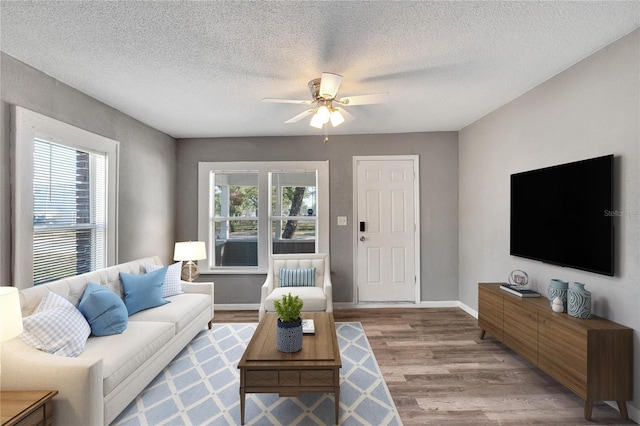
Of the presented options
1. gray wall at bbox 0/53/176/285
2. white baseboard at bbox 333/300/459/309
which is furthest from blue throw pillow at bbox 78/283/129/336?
white baseboard at bbox 333/300/459/309

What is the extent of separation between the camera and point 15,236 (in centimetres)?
212

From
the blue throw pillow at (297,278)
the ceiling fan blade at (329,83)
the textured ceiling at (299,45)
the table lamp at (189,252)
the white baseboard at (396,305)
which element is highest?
the textured ceiling at (299,45)

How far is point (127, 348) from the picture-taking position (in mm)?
2076

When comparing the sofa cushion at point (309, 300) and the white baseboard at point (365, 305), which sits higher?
the sofa cushion at point (309, 300)

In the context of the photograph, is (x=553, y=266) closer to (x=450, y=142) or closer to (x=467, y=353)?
(x=467, y=353)

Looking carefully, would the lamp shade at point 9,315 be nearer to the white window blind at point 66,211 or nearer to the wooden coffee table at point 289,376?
the white window blind at point 66,211

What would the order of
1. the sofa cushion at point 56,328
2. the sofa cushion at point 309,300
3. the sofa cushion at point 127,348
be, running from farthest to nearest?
the sofa cushion at point 309,300
the sofa cushion at point 127,348
the sofa cushion at point 56,328

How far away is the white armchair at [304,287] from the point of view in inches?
133

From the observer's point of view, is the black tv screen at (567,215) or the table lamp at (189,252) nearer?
the black tv screen at (567,215)

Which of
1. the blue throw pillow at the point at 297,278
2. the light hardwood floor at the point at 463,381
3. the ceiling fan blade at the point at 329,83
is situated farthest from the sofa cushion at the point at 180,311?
the ceiling fan blade at the point at 329,83

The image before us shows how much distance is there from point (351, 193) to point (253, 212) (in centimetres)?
152

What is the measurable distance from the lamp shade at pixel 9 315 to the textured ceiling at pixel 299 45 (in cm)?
160

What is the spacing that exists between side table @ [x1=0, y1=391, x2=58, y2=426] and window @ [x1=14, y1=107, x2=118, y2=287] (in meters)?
1.02

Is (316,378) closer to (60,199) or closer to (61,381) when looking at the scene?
(61,381)
